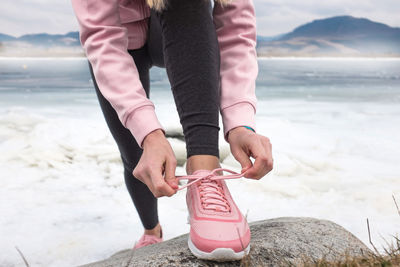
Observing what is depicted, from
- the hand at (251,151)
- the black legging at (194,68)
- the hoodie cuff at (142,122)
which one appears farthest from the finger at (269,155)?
the hoodie cuff at (142,122)

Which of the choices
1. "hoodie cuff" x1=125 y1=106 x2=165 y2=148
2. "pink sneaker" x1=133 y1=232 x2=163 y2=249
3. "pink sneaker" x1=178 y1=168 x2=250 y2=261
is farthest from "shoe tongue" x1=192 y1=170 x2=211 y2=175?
"pink sneaker" x1=133 y1=232 x2=163 y2=249

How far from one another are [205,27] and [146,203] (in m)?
0.61

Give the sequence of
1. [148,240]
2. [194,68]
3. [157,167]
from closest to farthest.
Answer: [157,167], [194,68], [148,240]

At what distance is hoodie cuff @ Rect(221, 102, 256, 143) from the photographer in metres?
0.84

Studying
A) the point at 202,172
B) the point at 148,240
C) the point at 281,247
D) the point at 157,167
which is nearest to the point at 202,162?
the point at 202,172

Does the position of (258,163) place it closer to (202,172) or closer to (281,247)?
(202,172)

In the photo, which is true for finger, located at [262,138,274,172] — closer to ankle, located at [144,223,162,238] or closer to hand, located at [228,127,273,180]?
hand, located at [228,127,273,180]

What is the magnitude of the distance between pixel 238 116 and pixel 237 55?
0.18m

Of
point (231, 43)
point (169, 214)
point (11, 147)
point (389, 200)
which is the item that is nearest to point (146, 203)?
point (169, 214)

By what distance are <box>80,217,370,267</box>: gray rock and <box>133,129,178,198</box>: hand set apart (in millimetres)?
143

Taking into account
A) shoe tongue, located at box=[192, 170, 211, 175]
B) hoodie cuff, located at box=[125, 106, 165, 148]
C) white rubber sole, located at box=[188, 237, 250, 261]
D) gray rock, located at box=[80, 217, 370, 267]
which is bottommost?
gray rock, located at box=[80, 217, 370, 267]

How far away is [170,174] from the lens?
71cm

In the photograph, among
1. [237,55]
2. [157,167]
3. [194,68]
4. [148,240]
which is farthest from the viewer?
[148,240]

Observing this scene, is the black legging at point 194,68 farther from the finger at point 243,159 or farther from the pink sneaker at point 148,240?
the pink sneaker at point 148,240
